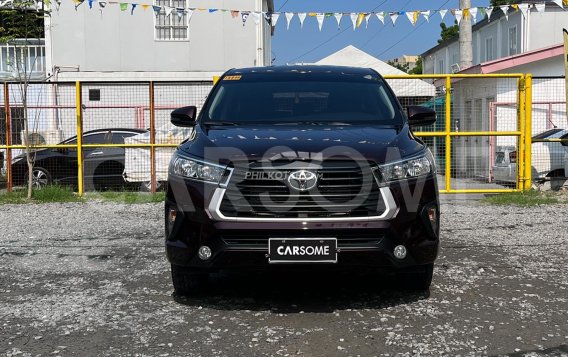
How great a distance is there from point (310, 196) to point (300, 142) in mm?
446

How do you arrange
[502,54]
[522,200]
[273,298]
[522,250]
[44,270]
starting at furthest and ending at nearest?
1. [502,54]
2. [522,200]
3. [522,250]
4. [44,270]
5. [273,298]

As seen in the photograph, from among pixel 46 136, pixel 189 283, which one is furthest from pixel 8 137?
pixel 189 283

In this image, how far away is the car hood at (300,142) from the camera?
4457 millimetres

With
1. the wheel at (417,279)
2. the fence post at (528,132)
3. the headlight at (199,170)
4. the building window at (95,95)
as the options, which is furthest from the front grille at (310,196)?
the building window at (95,95)

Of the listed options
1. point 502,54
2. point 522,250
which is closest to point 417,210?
point 522,250

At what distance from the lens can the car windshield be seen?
17.8 feet

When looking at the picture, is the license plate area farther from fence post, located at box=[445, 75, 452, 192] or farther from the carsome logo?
fence post, located at box=[445, 75, 452, 192]

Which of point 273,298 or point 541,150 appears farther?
point 541,150

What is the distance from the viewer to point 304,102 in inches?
223

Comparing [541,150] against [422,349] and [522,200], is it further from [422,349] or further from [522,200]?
[422,349]

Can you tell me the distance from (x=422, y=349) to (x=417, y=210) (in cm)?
97

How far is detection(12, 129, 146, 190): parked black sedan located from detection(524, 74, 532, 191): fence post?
23.4ft

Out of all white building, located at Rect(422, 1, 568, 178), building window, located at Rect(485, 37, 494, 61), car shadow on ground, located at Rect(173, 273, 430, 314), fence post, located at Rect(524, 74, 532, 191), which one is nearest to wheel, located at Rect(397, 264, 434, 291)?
car shadow on ground, located at Rect(173, 273, 430, 314)

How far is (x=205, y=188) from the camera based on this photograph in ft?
14.6
